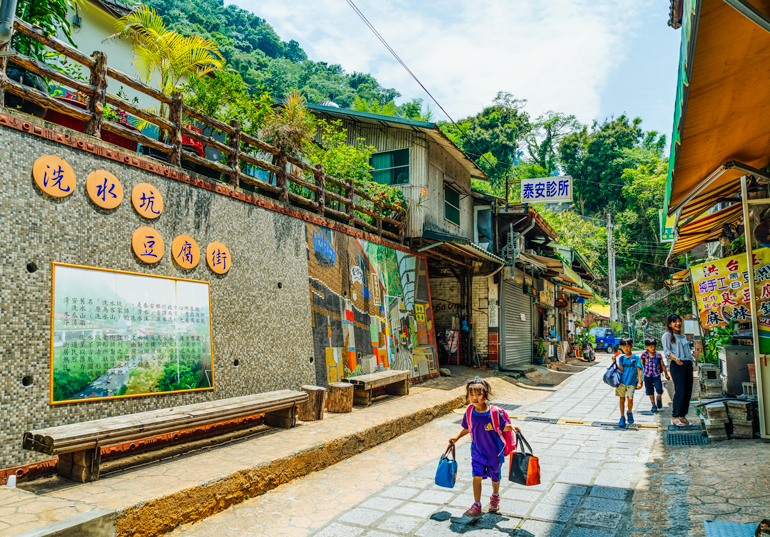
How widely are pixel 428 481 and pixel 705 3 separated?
16.7 ft

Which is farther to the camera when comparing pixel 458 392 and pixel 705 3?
pixel 458 392

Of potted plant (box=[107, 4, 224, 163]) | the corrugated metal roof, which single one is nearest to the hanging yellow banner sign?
the corrugated metal roof

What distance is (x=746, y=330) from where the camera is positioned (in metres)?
7.84

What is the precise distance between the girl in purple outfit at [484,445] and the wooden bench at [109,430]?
2.81 metres

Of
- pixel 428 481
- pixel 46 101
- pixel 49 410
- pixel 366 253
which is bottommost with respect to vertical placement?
pixel 428 481

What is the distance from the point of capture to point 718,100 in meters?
3.86

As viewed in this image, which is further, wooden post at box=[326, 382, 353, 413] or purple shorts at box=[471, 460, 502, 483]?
wooden post at box=[326, 382, 353, 413]

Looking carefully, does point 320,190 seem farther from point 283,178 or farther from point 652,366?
point 652,366

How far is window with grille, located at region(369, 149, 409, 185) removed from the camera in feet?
47.4

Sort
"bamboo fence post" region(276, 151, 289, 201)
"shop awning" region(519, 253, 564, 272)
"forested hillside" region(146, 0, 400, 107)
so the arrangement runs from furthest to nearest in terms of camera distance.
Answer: "forested hillside" region(146, 0, 400, 107), "shop awning" region(519, 253, 564, 272), "bamboo fence post" region(276, 151, 289, 201)

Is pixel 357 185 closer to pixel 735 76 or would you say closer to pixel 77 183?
pixel 77 183

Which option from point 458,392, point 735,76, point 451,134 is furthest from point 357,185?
point 451,134

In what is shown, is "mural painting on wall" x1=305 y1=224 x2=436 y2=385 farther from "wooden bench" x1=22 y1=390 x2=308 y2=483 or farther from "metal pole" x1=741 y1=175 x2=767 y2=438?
"metal pole" x1=741 y1=175 x2=767 y2=438

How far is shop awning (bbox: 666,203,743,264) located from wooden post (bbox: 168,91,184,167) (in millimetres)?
7787
